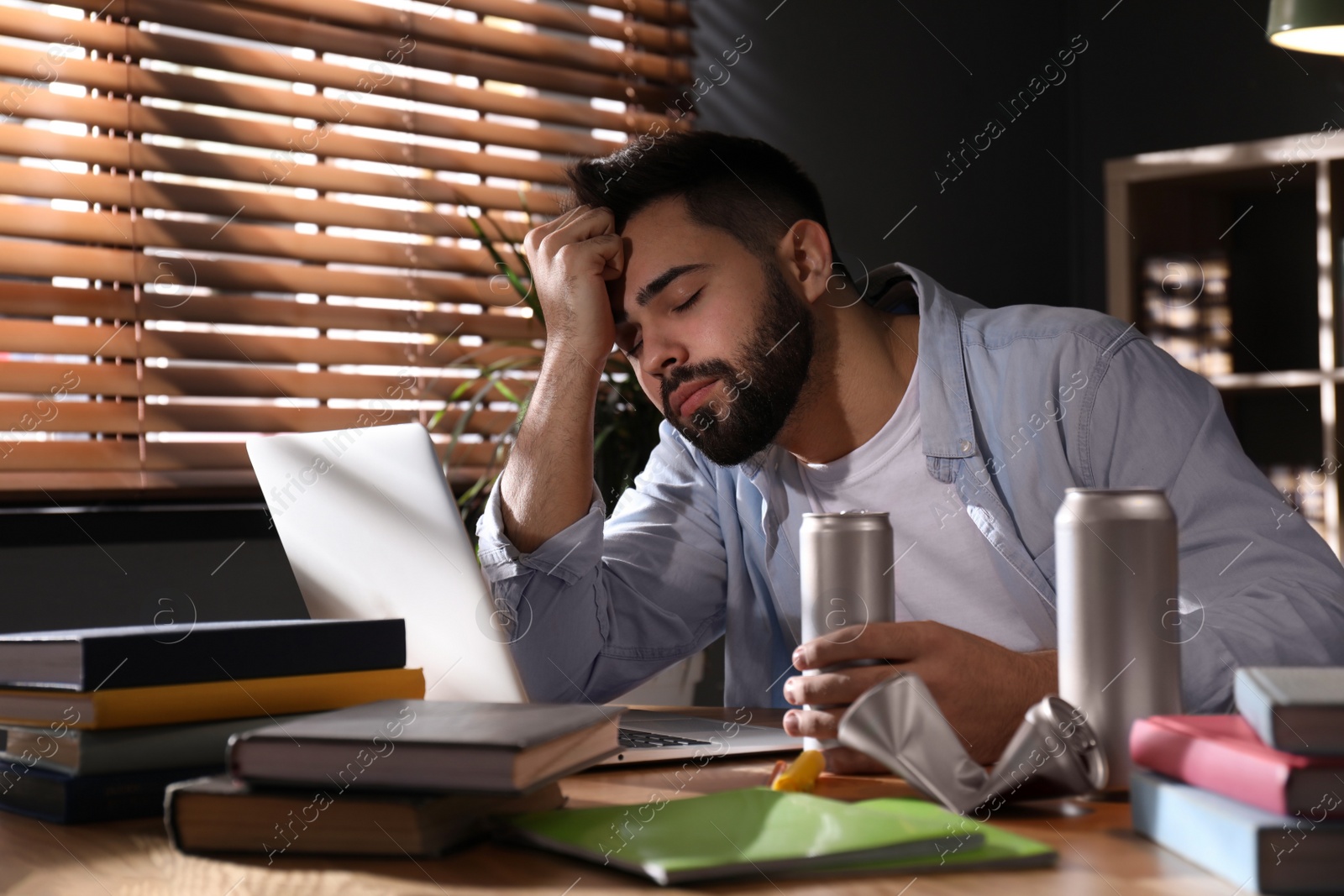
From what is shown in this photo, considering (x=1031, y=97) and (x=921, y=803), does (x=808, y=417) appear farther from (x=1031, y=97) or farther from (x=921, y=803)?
(x=1031, y=97)

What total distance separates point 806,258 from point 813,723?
A: 2.89 feet

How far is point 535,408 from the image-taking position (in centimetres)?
154

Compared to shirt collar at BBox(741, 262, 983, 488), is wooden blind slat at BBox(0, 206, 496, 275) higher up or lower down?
higher up

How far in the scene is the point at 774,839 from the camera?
65 centimetres

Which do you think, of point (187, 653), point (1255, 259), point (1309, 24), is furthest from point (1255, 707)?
point (1255, 259)

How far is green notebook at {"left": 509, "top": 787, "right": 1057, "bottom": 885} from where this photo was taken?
62 centimetres

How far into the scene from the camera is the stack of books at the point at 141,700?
2.67 feet

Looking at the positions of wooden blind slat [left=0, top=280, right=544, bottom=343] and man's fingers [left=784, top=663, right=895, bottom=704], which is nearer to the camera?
man's fingers [left=784, top=663, right=895, bottom=704]

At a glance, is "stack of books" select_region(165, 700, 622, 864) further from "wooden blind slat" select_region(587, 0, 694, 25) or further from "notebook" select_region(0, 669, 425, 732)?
"wooden blind slat" select_region(587, 0, 694, 25)

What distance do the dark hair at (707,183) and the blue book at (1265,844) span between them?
41.7 inches

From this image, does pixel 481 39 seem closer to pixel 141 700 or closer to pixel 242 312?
pixel 242 312

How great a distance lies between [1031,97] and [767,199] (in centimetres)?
235

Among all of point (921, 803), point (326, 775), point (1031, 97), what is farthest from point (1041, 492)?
point (1031, 97)

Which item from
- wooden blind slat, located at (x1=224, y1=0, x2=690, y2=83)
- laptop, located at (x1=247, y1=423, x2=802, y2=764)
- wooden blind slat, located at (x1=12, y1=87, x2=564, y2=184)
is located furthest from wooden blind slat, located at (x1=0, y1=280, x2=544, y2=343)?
laptop, located at (x1=247, y1=423, x2=802, y2=764)
